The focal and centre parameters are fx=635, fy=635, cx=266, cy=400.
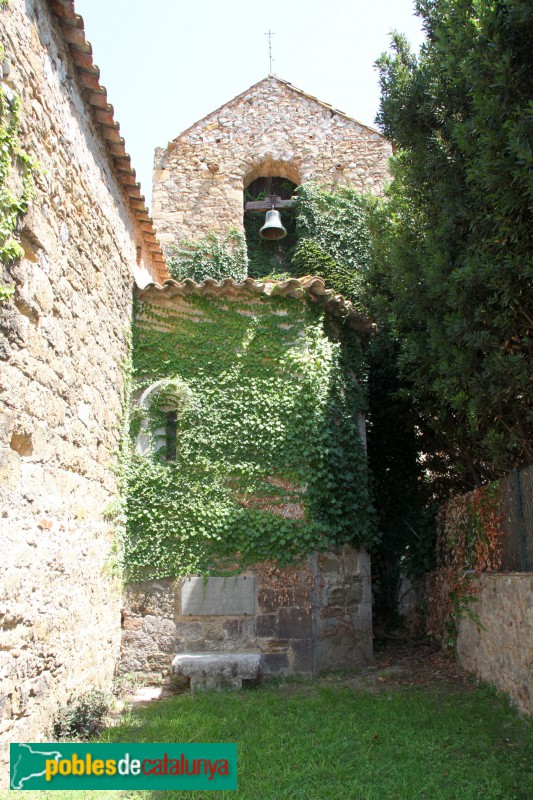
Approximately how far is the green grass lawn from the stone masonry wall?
0.81m

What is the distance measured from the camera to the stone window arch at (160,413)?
757cm

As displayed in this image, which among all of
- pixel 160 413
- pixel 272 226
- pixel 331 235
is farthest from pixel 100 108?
pixel 331 235

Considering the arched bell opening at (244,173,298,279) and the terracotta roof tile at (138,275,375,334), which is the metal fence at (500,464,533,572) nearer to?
the terracotta roof tile at (138,275,375,334)

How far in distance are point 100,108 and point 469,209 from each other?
3731mm

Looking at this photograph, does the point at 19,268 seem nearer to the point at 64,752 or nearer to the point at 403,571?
the point at 64,752

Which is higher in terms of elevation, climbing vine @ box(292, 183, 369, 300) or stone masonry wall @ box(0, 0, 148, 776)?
climbing vine @ box(292, 183, 369, 300)

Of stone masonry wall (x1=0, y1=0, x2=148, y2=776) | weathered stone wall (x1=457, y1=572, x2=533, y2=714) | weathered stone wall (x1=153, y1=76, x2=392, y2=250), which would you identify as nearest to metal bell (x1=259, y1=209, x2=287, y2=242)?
weathered stone wall (x1=153, y1=76, x2=392, y2=250)

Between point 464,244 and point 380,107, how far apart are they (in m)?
2.34

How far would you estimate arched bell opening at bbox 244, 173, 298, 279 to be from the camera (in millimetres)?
13016

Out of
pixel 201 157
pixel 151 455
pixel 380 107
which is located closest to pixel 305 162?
pixel 201 157

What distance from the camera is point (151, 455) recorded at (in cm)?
750

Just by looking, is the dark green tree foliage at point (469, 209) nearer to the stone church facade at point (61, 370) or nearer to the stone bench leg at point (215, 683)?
the stone church facade at point (61, 370)

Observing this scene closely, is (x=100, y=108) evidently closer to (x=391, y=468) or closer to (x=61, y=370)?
(x=61, y=370)

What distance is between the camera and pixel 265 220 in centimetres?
1280
